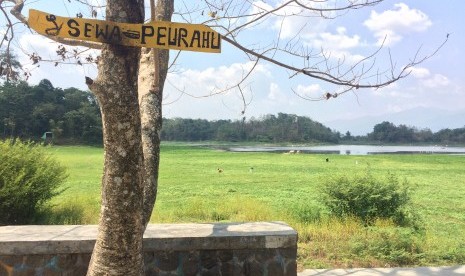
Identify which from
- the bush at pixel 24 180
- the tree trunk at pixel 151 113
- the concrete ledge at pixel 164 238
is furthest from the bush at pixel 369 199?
the tree trunk at pixel 151 113

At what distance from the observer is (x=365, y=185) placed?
966 cm

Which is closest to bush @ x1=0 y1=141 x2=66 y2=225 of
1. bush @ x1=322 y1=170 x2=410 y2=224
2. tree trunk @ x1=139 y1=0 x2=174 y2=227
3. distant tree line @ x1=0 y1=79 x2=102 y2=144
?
tree trunk @ x1=139 y1=0 x2=174 y2=227

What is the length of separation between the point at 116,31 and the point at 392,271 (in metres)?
4.31

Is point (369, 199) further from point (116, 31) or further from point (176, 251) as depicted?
point (116, 31)

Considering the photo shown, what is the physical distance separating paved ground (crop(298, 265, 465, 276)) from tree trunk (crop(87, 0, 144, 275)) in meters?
2.96

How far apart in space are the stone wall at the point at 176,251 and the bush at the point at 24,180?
3.66 metres

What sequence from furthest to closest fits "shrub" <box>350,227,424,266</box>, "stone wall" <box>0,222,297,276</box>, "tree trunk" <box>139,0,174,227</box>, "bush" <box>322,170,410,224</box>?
"bush" <box>322,170,410,224</box>, "shrub" <box>350,227,424,266</box>, "stone wall" <box>0,222,297,276</box>, "tree trunk" <box>139,0,174,227</box>

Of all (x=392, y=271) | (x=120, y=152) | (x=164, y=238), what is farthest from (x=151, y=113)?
(x=392, y=271)

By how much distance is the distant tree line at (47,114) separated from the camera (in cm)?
6069

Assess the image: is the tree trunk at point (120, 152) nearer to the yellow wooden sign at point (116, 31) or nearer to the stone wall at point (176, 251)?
the yellow wooden sign at point (116, 31)

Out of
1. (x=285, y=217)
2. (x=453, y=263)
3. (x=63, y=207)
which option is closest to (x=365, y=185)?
(x=285, y=217)

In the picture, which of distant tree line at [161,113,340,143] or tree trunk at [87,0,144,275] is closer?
tree trunk at [87,0,144,275]

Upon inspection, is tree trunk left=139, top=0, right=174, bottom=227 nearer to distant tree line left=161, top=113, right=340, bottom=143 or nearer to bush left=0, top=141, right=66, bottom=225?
bush left=0, top=141, right=66, bottom=225

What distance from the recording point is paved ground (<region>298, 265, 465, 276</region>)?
5.48 m
